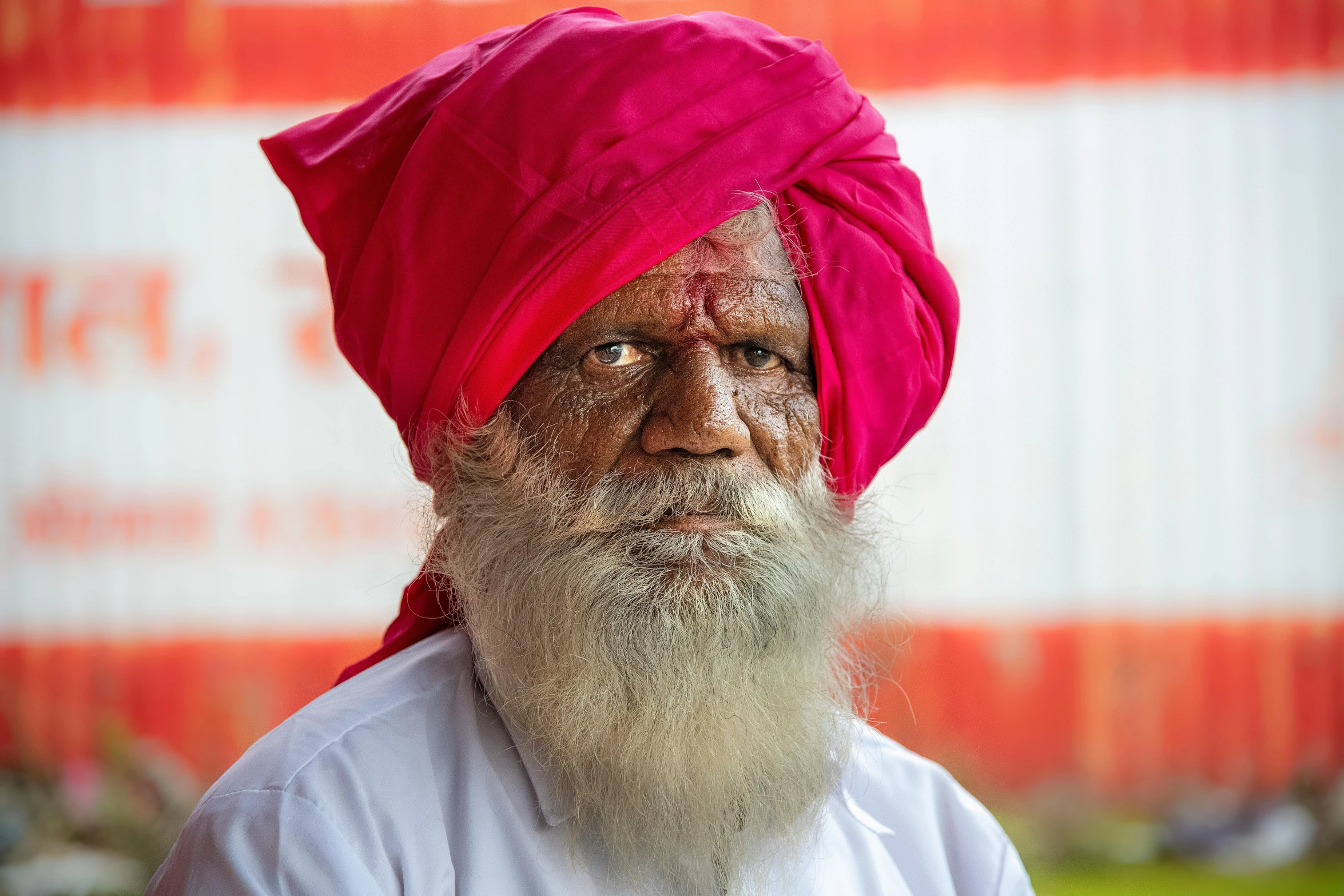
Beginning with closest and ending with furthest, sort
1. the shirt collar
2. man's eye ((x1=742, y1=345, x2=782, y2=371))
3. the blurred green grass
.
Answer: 1. the shirt collar
2. man's eye ((x1=742, y1=345, x2=782, y2=371))
3. the blurred green grass

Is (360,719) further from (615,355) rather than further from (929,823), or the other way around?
(929,823)

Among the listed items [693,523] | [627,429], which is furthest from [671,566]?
[627,429]

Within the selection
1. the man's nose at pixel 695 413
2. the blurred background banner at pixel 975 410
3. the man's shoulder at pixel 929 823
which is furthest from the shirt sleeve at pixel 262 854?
the blurred background banner at pixel 975 410

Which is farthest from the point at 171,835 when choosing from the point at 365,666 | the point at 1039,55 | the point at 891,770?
the point at 1039,55

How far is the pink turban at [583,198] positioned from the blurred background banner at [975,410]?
2.19 meters

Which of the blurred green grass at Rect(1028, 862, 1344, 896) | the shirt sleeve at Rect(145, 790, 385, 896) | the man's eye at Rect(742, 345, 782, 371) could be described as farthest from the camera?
the blurred green grass at Rect(1028, 862, 1344, 896)

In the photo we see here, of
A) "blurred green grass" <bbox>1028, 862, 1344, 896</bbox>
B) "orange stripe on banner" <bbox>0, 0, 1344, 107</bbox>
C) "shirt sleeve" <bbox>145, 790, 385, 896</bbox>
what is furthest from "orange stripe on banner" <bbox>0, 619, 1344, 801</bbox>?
"shirt sleeve" <bbox>145, 790, 385, 896</bbox>

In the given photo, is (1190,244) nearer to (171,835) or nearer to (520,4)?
(520,4)

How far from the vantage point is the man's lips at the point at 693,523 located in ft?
4.01

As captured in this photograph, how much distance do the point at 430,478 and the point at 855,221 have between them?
60cm

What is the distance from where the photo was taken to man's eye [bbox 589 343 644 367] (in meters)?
1.28

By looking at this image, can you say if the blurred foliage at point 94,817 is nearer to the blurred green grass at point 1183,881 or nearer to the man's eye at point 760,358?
the blurred green grass at point 1183,881

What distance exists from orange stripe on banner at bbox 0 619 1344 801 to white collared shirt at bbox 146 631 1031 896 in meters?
2.16

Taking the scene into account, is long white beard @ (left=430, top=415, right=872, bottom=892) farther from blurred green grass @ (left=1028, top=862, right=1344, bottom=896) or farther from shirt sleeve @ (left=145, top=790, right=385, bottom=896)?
blurred green grass @ (left=1028, top=862, right=1344, bottom=896)
